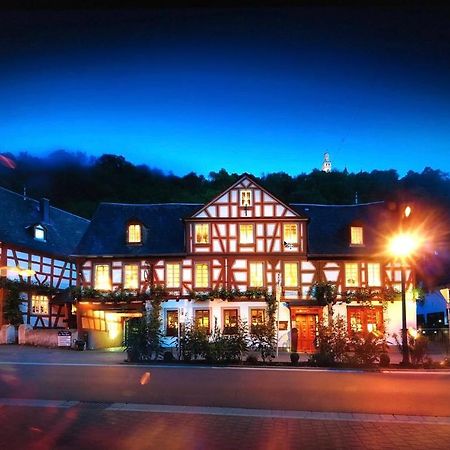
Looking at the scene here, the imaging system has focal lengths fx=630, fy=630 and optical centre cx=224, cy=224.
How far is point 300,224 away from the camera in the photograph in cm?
3731

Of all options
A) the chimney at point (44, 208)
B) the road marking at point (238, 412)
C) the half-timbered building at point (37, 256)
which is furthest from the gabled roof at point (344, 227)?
the road marking at point (238, 412)

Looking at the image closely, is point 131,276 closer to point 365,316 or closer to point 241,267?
point 241,267

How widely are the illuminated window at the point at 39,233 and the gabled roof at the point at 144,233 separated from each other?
21.4ft

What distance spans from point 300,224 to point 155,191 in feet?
79.4

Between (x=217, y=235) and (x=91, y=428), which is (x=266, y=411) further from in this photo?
(x=217, y=235)

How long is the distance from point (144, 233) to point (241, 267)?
644cm

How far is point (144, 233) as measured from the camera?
3859 cm

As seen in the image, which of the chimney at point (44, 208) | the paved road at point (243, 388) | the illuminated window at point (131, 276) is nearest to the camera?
the paved road at point (243, 388)

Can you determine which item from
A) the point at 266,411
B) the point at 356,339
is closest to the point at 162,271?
the point at 356,339

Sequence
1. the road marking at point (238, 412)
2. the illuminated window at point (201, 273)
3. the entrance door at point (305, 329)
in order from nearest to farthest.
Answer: the road marking at point (238, 412) < the entrance door at point (305, 329) < the illuminated window at point (201, 273)

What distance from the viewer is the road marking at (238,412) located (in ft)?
34.8

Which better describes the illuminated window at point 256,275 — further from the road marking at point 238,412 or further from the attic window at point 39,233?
the road marking at point 238,412

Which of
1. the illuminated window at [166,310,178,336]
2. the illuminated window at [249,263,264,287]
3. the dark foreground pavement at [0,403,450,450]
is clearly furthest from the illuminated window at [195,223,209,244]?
the dark foreground pavement at [0,403,450,450]

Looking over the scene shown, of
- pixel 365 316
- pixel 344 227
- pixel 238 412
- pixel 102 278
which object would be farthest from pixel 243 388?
pixel 344 227
